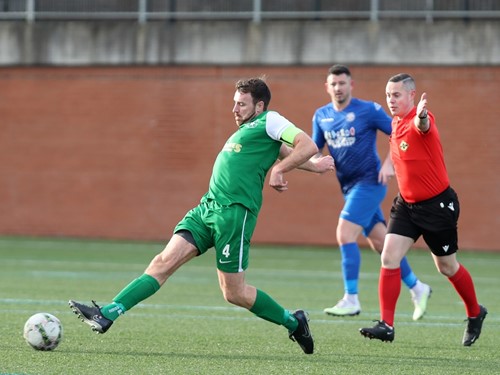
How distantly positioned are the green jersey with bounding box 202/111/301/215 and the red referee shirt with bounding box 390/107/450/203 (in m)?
1.14

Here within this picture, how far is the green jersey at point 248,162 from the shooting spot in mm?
7715

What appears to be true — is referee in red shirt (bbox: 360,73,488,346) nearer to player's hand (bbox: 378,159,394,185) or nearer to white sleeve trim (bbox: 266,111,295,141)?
white sleeve trim (bbox: 266,111,295,141)

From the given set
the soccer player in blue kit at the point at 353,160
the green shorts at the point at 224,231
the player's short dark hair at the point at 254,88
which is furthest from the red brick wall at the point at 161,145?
the green shorts at the point at 224,231

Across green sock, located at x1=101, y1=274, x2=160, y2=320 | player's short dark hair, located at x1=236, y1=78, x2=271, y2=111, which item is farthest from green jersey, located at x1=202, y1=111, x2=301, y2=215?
green sock, located at x1=101, y1=274, x2=160, y2=320

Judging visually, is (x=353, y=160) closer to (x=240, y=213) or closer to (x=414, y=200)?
(x=414, y=200)

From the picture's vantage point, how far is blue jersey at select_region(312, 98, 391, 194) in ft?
35.9

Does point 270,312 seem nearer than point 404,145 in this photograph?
Yes

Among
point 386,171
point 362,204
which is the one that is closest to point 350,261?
point 362,204

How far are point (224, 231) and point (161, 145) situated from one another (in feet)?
44.7

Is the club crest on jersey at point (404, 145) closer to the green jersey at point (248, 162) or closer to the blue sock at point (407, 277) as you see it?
the green jersey at point (248, 162)

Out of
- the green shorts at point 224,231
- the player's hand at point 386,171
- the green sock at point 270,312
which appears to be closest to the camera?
the green shorts at point 224,231

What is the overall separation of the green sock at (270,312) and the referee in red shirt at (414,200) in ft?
2.71

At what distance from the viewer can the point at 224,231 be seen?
764 cm

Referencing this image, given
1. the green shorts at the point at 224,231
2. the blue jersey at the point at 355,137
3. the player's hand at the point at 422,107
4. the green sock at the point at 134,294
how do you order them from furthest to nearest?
the blue jersey at the point at 355,137, the player's hand at the point at 422,107, the green shorts at the point at 224,231, the green sock at the point at 134,294
